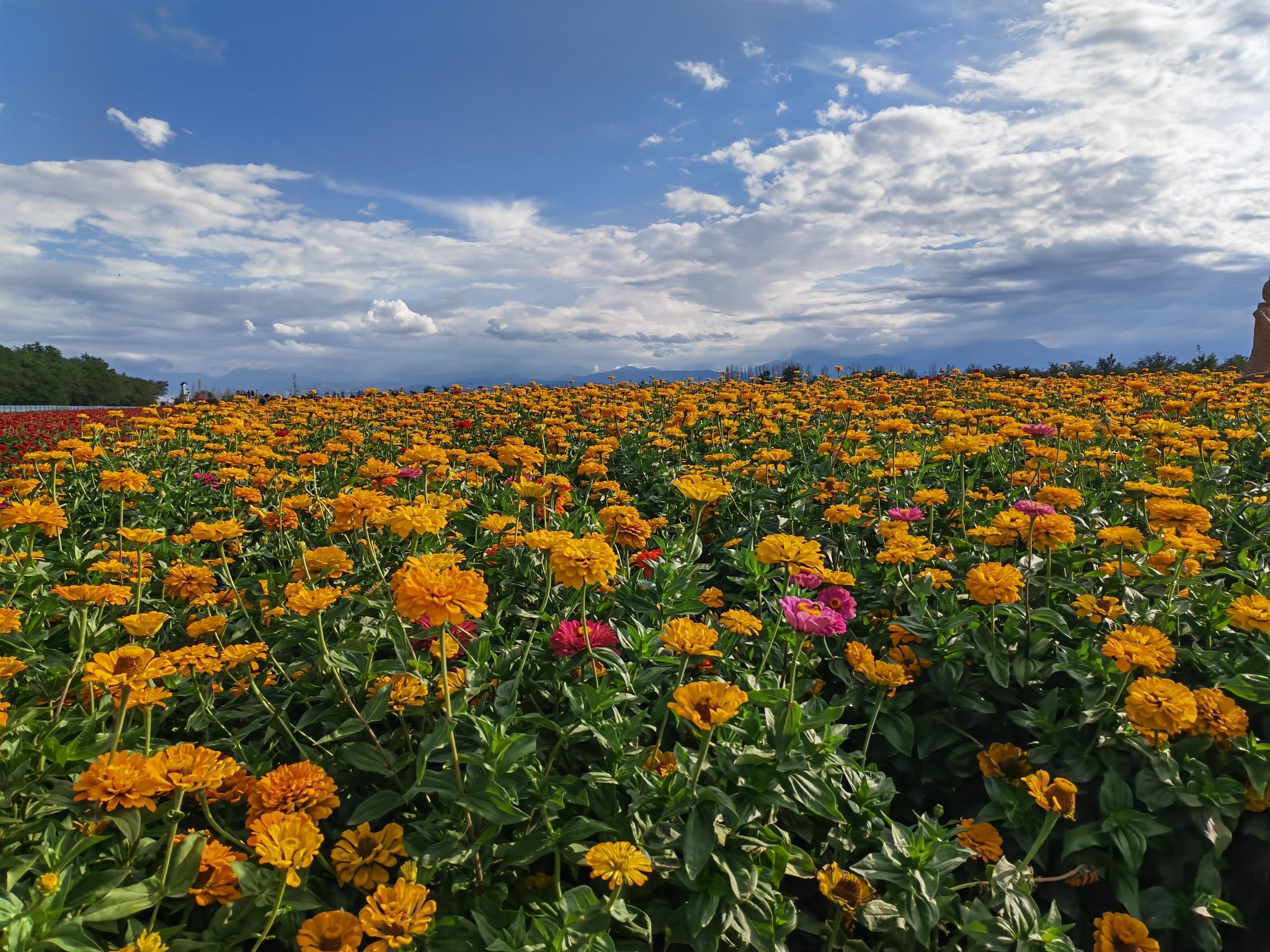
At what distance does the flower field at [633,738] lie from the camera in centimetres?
172

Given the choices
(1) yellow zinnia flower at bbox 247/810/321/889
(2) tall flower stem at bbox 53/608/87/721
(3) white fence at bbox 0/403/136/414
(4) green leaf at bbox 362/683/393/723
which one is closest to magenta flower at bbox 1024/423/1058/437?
(4) green leaf at bbox 362/683/393/723

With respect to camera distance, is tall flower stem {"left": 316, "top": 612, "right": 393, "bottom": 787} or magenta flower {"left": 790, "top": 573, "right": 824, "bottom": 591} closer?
tall flower stem {"left": 316, "top": 612, "right": 393, "bottom": 787}

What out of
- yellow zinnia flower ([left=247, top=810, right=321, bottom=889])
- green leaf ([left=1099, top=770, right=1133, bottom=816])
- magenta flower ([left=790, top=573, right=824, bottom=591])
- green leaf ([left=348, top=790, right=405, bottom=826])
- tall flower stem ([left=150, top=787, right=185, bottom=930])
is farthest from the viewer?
magenta flower ([left=790, top=573, right=824, bottom=591])

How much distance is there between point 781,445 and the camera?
7363mm

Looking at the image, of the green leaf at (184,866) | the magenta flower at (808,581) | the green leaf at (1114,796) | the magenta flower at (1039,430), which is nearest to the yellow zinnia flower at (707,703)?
the magenta flower at (808,581)

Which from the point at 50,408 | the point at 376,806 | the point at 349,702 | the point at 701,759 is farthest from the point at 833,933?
the point at 50,408

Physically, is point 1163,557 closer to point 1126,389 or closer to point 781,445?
point 781,445

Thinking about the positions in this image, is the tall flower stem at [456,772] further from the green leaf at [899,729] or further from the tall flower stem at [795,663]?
the green leaf at [899,729]

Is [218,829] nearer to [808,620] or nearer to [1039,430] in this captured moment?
[808,620]

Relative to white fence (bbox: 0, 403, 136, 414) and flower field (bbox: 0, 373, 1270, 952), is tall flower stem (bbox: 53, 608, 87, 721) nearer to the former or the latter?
flower field (bbox: 0, 373, 1270, 952)

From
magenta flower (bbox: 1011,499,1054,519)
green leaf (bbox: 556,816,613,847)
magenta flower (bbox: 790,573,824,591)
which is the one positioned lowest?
green leaf (bbox: 556,816,613,847)

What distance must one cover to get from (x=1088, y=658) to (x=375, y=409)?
1025cm

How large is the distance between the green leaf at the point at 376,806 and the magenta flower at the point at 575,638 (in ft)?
2.28

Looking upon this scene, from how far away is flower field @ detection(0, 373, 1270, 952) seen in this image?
1723 millimetres
